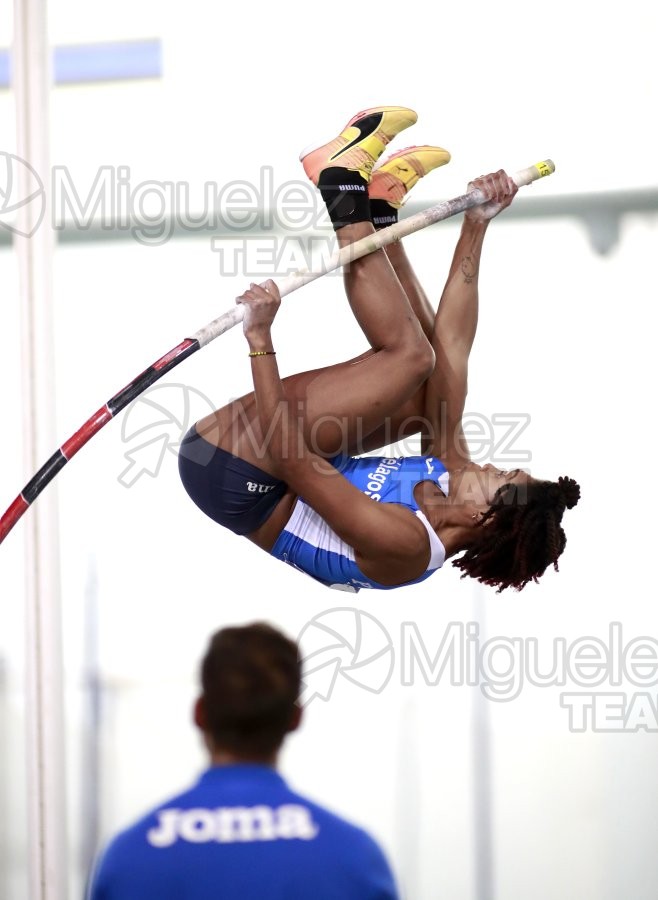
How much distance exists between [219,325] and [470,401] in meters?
1.33

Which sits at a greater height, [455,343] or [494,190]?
[494,190]

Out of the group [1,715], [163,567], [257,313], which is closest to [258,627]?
[257,313]

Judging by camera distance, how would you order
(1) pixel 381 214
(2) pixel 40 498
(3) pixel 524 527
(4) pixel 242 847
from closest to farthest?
(4) pixel 242 847 → (3) pixel 524 527 → (1) pixel 381 214 → (2) pixel 40 498

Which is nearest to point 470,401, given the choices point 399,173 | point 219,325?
point 399,173

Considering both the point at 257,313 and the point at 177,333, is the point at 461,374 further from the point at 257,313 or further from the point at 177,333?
the point at 177,333

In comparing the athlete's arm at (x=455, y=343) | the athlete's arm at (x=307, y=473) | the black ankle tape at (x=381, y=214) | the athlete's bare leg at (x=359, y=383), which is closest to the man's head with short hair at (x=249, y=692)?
the athlete's arm at (x=307, y=473)

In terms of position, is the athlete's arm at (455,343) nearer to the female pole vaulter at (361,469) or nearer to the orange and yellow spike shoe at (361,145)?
the female pole vaulter at (361,469)

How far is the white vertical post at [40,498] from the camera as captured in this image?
3.16m

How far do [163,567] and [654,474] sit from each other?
1.48 metres

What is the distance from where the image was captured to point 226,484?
2.07 metres

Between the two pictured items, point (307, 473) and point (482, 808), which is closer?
point (307, 473)

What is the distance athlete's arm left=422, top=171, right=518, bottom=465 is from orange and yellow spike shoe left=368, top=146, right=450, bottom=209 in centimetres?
14

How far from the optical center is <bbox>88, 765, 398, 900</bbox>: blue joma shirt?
1295 mm

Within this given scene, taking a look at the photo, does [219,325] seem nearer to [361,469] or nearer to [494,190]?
[361,469]
